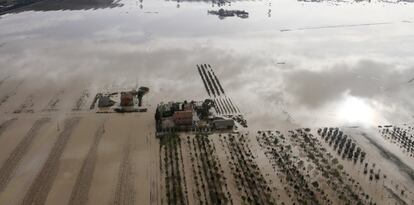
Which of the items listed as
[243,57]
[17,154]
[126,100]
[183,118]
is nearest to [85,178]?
[17,154]

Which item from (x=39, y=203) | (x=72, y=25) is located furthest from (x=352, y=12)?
(x=39, y=203)

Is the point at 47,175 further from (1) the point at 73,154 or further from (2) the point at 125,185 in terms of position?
(2) the point at 125,185

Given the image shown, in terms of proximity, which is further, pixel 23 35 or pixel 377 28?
pixel 377 28

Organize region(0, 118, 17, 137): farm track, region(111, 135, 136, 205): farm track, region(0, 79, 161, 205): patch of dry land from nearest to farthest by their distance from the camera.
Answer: region(111, 135, 136, 205): farm track < region(0, 79, 161, 205): patch of dry land < region(0, 118, 17, 137): farm track

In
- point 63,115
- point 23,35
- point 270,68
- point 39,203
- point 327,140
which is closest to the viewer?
point 39,203

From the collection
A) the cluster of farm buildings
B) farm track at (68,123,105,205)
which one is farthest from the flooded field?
the cluster of farm buildings

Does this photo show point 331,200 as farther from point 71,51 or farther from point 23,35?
point 23,35

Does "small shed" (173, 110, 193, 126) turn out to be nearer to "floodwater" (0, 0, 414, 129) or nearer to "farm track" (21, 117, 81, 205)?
"floodwater" (0, 0, 414, 129)
